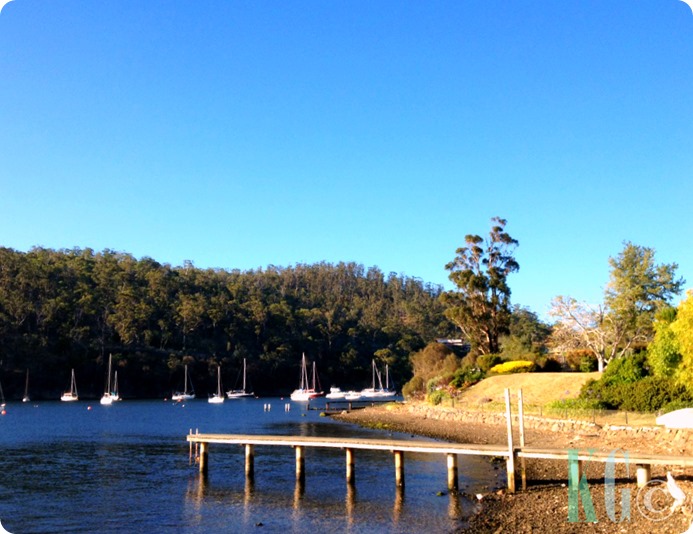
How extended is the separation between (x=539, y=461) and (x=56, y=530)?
800 inches

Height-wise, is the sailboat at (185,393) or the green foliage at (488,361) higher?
the green foliage at (488,361)

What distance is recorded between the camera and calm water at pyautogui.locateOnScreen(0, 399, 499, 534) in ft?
74.5

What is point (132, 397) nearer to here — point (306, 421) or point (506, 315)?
point (306, 421)

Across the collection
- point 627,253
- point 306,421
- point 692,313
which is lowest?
point 306,421

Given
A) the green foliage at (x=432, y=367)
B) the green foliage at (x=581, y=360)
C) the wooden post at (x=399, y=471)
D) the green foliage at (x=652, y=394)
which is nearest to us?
the wooden post at (x=399, y=471)

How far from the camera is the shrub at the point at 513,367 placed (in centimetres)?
5706

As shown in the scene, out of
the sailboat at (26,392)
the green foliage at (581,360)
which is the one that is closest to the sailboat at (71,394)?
the sailboat at (26,392)

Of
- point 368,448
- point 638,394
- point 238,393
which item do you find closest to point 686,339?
point 638,394

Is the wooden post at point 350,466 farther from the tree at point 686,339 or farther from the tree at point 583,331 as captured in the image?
the tree at point 583,331

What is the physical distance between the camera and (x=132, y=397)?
421 ft

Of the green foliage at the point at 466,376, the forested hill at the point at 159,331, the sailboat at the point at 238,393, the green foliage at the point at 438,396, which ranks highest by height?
the forested hill at the point at 159,331

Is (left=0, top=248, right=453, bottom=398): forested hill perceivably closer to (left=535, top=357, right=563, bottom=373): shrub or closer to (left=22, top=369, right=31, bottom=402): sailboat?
(left=22, top=369, right=31, bottom=402): sailboat

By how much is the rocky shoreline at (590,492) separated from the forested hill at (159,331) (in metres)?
100.0

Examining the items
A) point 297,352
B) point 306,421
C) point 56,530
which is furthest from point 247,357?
point 56,530
